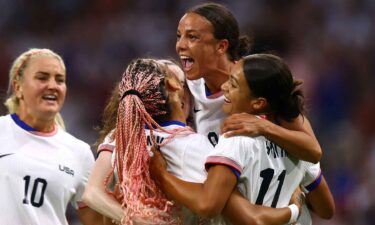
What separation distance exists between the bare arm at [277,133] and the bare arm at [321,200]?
0.39m

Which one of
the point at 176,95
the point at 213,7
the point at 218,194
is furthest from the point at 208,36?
the point at 218,194

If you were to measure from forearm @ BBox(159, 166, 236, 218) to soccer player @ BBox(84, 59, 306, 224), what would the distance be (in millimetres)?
98

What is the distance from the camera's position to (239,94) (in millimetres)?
3449

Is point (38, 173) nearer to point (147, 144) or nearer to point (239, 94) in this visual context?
point (147, 144)

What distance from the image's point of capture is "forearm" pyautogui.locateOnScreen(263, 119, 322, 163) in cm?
339

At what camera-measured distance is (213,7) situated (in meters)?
4.09

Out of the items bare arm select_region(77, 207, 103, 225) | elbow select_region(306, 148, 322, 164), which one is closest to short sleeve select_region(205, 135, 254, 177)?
elbow select_region(306, 148, 322, 164)

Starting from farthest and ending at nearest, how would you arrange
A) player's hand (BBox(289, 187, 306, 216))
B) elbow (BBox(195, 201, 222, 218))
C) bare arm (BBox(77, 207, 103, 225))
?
1. bare arm (BBox(77, 207, 103, 225))
2. player's hand (BBox(289, 187, 306, 216))
3. elbow (BBox(195, 201, 222, 218))

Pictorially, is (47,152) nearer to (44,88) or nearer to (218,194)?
(44,88)

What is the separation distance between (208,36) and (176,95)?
605mm

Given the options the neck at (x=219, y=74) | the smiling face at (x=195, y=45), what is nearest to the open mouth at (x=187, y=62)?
the smiling face at (x=195, y=45)

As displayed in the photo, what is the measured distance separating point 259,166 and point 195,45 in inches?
36.9

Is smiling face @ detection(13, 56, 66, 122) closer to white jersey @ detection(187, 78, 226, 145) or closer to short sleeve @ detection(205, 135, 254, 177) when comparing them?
white jersey @ detection(187, 78, 226, 145)

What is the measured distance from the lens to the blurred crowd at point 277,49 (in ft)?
25.3
